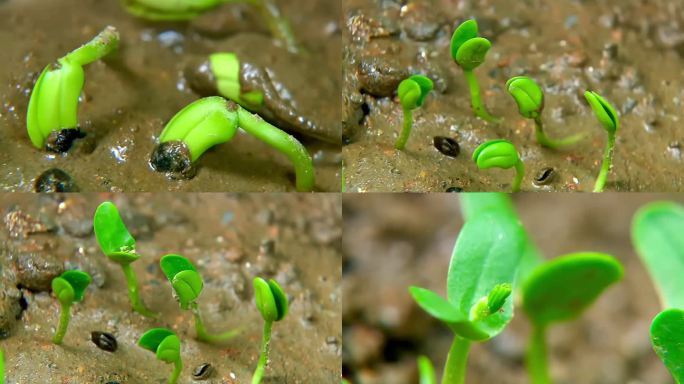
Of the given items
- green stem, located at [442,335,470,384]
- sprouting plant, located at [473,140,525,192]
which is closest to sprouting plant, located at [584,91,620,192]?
sprouting plant, located at [473,140,525,192]

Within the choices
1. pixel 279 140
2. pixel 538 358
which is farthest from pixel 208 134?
pixel 538 358

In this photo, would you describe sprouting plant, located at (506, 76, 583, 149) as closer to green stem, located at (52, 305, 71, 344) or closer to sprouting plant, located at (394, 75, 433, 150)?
sprouting plant, located at (394, 75, 433, 150)

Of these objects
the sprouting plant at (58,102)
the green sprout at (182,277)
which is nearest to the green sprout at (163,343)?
the green sprout at (182,277)

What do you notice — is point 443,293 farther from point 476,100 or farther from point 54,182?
point 54,182

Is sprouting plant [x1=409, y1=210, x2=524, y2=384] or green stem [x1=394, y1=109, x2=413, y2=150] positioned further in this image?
green stem [x1=394, y1=109, x2=413, y2=150]

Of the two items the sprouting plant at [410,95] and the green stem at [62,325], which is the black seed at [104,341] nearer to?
the green stem at [62,325]
